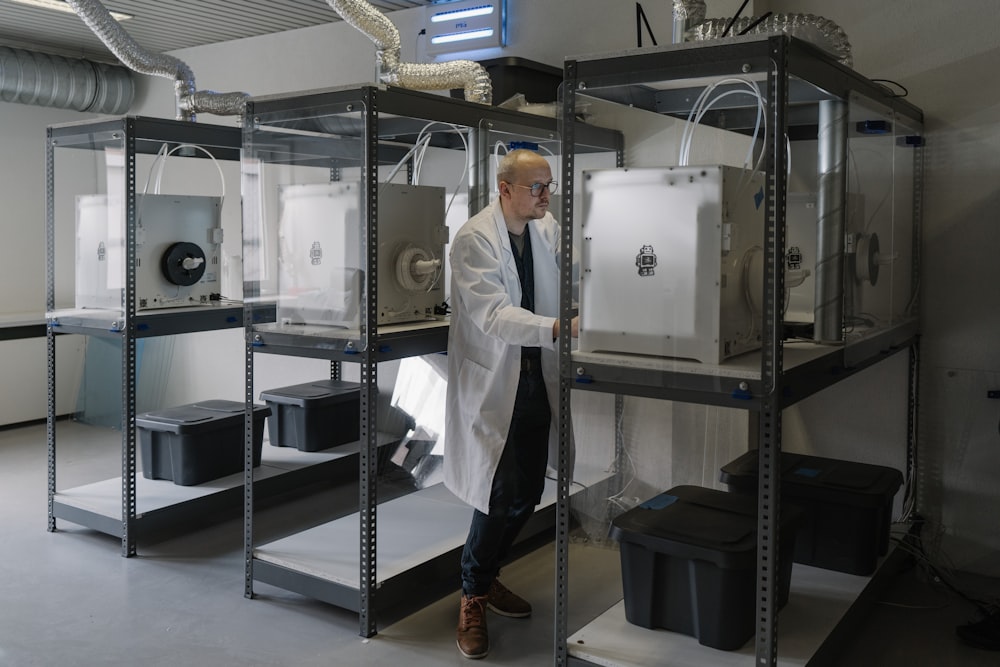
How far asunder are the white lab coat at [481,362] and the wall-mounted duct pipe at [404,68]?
1.21m

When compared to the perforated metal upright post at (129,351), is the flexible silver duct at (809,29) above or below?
above

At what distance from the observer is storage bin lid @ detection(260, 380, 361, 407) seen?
4.59 m

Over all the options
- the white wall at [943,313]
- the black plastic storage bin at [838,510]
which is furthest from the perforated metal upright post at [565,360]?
the white wall at [943,313]

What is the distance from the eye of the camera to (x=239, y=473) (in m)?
4.36

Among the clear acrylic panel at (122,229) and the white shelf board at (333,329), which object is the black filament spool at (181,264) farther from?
the white shelf board at (333,329)

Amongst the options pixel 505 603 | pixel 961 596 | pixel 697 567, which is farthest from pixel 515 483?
pixel 961 596

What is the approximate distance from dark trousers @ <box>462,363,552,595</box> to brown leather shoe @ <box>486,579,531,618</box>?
21 centimetres

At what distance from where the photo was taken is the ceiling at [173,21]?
5.04 m

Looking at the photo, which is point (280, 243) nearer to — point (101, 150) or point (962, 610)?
point (101, 150)

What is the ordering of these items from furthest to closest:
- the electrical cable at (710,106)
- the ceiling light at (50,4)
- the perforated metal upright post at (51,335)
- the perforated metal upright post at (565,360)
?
the ceiling light at (50,4), the perforated metal upright post at (51,335), the perforated metal upright post at (565,360), the electrical cable at (710,106)

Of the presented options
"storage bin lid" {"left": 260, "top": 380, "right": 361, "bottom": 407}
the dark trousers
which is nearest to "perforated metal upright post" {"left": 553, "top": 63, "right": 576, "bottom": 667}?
the dark trousers

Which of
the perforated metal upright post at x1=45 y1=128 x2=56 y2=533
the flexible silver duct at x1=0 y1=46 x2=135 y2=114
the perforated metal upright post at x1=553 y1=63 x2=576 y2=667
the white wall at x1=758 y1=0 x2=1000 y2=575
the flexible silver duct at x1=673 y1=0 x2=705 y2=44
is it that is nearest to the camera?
the perforated metal upright post at x1=553 y1=63 x2=576 y2=667

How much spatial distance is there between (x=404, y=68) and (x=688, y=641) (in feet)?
9.48

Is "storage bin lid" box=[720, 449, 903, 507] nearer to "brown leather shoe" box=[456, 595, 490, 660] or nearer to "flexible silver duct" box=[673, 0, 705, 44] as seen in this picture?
"brown leather shoe" box=[456, 595, 490, 660]
